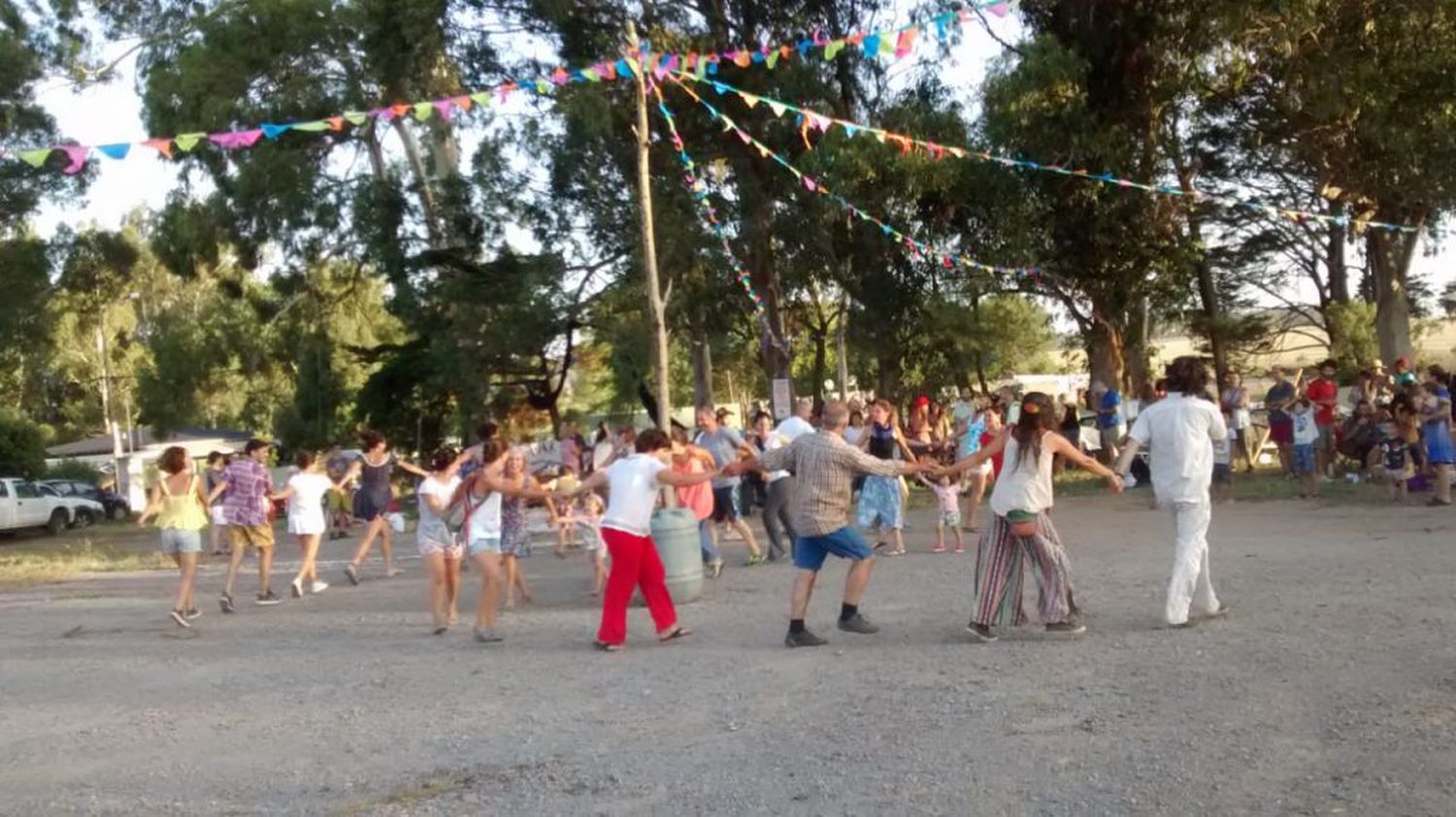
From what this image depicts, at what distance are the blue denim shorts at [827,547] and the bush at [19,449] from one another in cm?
3493

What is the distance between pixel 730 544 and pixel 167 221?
22.7 meters

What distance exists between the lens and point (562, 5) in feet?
74.8

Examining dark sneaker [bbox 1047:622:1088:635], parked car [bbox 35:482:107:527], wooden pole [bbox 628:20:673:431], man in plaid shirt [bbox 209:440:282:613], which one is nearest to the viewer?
dark sneaker [bbox 1047:622:1088:635]

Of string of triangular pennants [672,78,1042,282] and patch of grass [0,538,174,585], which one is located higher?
string of triangular pennants [672,78,1042,282]

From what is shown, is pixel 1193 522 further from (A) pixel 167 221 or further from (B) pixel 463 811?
(A) pixel 167 221

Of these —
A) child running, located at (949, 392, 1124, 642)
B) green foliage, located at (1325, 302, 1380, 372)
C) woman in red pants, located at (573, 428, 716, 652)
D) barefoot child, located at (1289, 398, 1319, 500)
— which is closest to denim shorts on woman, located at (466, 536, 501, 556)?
woman in red pants, located at (573, 428, 716, 652)

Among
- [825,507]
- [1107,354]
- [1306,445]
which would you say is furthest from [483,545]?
[1107,354]

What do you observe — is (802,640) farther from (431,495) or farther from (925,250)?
(925,250)

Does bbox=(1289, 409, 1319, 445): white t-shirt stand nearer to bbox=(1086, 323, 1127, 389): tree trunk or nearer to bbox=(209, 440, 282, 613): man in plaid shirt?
bbox=(1086, 323, 1127, 389): tree trunk

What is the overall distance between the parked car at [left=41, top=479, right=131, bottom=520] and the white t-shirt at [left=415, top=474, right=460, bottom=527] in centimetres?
2812

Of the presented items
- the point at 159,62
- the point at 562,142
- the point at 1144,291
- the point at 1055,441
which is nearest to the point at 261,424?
the point at 159,62

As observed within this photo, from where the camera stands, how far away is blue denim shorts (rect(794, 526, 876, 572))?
8.12 m

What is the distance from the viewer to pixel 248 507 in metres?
12.1

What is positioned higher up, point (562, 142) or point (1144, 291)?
point (562, 142)
